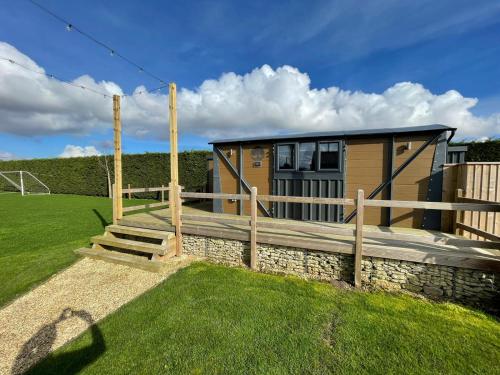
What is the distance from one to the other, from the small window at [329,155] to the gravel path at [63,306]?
4223mm

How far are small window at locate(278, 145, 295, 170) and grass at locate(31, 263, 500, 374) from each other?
11.6 ft

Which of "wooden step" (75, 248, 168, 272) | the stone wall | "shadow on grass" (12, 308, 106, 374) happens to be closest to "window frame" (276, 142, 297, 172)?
the stone wall

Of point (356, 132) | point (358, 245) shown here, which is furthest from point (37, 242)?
point (356, 132)

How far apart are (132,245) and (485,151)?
11.9 meters

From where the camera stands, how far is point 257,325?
2.84 metres

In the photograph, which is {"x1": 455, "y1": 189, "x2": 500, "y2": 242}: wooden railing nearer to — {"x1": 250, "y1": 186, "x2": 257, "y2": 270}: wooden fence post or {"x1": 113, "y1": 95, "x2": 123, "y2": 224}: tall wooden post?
{"x1": 250, "y1": 186, "x2": 257, "y2": 270}: wooden fence post

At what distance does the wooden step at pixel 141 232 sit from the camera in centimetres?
512

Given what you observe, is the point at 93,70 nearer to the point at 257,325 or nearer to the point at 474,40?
the point at 257,325

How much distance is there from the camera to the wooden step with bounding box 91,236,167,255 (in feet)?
15.8

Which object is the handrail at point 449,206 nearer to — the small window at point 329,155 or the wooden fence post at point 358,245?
the wooden fence post at point 358,245

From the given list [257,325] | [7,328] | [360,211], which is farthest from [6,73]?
[360,211]

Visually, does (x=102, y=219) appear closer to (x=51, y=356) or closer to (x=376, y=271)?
(x=51, y=356)

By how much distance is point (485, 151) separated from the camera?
8.12 m

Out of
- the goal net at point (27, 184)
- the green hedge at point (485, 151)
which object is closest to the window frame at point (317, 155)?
the green hedge at point (485, 151)
